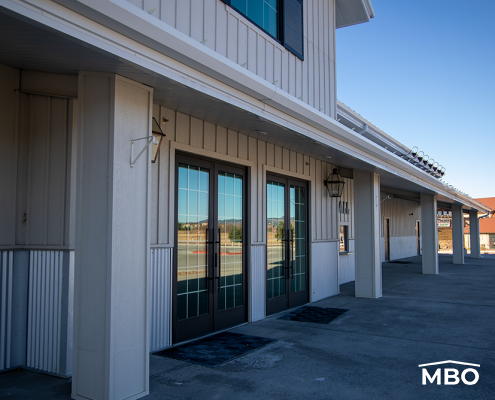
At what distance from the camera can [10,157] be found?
418cm

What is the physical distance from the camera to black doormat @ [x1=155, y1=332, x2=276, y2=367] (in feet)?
15.3

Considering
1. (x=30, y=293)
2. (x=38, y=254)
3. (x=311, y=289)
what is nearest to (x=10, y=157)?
(x=38, y=254)

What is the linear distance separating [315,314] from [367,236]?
2646 mm

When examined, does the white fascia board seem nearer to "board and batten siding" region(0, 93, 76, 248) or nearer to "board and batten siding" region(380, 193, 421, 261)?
"board and batten siding" region(0, 93, 76, 248)

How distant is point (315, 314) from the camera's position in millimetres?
7316

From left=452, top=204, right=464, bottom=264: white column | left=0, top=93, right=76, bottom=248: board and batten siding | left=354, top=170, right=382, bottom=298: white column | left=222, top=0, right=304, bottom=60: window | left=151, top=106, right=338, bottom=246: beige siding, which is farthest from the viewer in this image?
left=452, top=204, right=464, bottom=264: white column

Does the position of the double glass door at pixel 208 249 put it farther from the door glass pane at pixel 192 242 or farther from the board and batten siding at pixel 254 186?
the board and batten siding at pixel 254 186

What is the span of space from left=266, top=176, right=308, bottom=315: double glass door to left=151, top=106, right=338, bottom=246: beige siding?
281 millimetres

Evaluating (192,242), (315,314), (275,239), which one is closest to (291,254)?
(275,239)

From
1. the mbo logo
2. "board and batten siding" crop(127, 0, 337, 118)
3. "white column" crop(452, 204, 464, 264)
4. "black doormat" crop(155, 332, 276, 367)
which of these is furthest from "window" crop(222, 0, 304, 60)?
"white column" crop(452, 204, 464, 264)

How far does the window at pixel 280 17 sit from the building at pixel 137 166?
0.11 ft

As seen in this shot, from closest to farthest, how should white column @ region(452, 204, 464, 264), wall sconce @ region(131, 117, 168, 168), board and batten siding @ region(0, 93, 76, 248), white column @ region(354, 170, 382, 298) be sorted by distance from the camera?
wall sconce @ region(131, 117, 168, 168)
board and batten siding @ region(0, 93, 76, 248)
white column @ region(354, 170, 382, 298)
white column @ region(452, 204, 464, 264)

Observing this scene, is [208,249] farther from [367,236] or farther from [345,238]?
[345,238]

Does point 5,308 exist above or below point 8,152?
below
